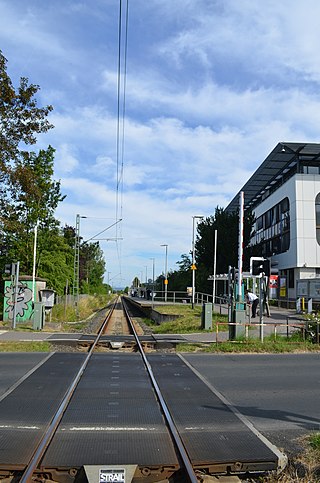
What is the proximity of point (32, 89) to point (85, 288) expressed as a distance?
172 feet

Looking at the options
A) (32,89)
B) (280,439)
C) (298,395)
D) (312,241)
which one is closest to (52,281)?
(32,89)

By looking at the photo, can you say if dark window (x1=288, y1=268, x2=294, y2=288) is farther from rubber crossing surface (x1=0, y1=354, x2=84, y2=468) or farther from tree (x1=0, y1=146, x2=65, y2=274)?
rubber crossing surface (x1=0, y1=354, x2=84, y2=468)

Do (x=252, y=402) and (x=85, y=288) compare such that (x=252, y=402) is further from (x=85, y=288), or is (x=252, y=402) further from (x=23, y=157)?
(x=85, y=288)

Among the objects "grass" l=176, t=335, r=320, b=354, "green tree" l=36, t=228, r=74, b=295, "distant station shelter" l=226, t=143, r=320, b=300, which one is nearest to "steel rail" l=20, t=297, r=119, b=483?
"grass" l=176, t=335, r=320, b=354

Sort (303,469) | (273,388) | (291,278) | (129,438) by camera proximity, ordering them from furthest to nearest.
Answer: (291,278)
(273,388)
(129,438)
(303,469)

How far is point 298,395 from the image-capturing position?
30.2 ft

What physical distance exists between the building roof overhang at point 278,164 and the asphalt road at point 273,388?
1574 inches

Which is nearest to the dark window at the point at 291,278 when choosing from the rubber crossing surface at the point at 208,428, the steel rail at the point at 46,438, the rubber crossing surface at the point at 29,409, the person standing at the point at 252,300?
the person standing at the point at 252,300

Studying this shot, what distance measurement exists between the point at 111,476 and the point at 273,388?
18.3 feet

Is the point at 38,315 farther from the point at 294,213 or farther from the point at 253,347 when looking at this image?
the point at 294,213

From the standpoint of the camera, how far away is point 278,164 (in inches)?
2255

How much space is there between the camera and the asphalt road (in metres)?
7.01

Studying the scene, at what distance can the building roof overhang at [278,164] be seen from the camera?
5169 cm

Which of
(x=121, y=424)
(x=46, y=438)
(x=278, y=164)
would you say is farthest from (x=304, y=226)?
(x=46, y=438)
